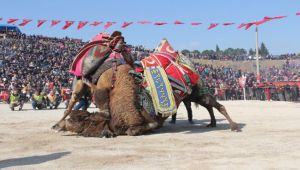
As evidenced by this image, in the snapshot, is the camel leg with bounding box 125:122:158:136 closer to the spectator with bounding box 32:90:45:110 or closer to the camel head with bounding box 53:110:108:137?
the camel head with bounding box 53:110:108:137

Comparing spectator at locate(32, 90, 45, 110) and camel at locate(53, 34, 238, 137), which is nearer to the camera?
camel at locate(53, 34, 238, 137)

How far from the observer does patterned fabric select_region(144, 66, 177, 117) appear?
31.4 feet

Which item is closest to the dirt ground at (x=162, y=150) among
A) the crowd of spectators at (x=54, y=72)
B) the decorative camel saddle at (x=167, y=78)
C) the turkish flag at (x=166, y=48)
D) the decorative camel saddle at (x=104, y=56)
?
the decorative camel saddle at (x=167, y=78)

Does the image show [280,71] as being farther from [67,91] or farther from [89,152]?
[89,152]

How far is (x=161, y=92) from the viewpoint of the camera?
9.69 m

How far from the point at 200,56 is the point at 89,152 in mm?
51310

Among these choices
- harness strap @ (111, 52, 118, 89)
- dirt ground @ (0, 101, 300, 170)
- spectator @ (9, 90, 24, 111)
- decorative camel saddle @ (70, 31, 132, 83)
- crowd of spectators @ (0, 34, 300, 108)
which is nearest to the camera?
dirt ground @ (0, 101, 300, 170)

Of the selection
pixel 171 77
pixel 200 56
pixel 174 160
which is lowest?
pixel 174 160

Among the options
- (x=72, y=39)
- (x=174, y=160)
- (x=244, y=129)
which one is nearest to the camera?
(x=174, y=160)

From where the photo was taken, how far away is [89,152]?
7.10 m

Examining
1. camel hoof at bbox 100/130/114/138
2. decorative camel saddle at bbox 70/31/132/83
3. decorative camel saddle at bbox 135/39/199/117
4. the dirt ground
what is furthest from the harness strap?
the dirt ground

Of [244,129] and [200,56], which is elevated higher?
[200,56]

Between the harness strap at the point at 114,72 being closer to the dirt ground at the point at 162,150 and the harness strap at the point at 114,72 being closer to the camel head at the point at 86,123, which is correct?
the camel head at the point at 86,123

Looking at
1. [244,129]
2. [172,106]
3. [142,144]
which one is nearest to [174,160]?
[142,144]
